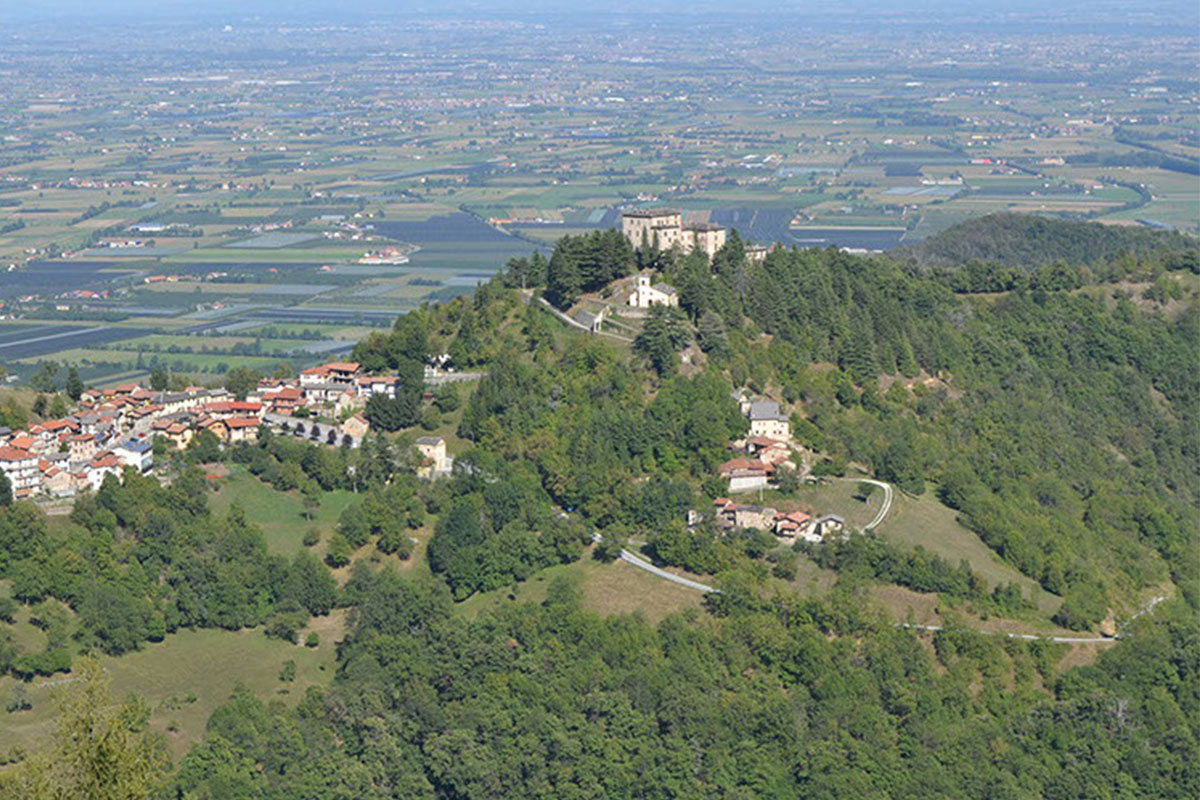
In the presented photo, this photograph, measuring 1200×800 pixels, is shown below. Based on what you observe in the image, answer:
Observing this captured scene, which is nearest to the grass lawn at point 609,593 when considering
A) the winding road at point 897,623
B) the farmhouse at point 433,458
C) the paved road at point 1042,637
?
the winding road at point 897,623

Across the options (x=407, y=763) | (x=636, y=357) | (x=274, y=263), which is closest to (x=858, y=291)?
(x=636, y=357)

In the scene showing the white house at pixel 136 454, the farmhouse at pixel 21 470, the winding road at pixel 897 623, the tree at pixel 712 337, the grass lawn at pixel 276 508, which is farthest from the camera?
the tree at pixel 712 337

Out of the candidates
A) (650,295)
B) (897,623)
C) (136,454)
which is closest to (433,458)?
(136,454)

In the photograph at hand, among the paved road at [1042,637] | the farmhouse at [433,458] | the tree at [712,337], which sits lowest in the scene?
the paved road at [1042,637]

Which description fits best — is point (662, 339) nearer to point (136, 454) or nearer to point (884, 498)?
point (884, 498)

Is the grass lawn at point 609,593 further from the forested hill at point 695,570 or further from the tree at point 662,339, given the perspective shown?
the tree at point 662,339

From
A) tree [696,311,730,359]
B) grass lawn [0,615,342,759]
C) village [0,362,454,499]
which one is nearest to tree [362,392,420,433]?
village [0,362,454,499]

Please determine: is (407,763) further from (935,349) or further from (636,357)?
(935,349)
